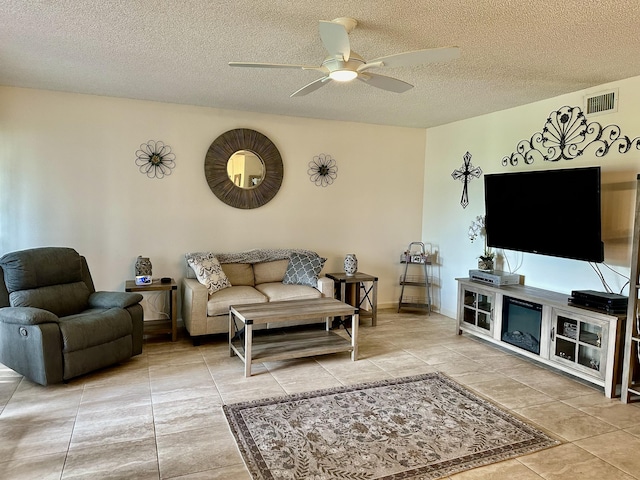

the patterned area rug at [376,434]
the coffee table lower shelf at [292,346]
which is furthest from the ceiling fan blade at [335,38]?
the coffee table lower shelf at [292,346]

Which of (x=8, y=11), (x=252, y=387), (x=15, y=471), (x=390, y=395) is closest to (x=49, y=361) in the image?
(x=15, y=471)

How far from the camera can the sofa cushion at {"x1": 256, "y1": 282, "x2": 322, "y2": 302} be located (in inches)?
181

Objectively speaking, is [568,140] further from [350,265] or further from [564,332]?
[350,265]

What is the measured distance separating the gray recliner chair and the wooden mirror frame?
5.59 feet

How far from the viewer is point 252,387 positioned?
3424 millimetres

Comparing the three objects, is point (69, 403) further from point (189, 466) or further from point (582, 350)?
point (582, 350)

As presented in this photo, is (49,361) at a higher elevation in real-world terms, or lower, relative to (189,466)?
higher

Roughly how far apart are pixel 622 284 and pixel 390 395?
224 centimetres

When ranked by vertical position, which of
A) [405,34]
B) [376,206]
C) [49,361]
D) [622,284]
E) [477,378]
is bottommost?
[477,378]

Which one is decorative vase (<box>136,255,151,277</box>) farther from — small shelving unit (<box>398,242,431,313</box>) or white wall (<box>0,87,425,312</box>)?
small shelving unit (<box>398,242,431,313</box>)

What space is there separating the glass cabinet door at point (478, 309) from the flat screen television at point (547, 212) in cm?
57

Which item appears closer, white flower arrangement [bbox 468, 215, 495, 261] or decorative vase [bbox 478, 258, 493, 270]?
decorative vase [bbox 478, 258, 493, 270]

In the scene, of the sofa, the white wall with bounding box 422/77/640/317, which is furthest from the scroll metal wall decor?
the sofa

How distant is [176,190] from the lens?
4.99 meters
